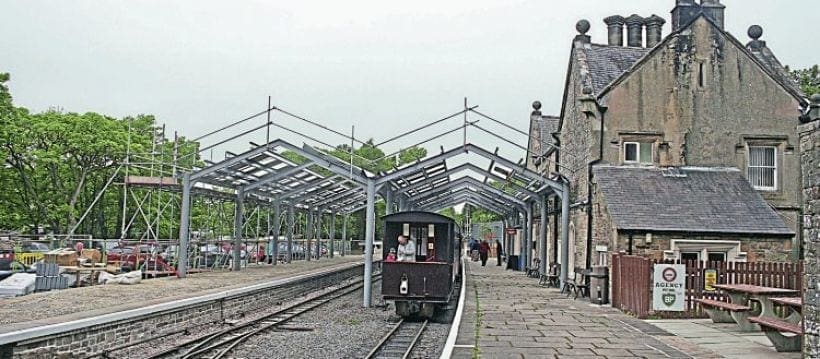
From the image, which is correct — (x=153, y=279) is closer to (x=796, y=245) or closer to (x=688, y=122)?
(x=688, y=122)

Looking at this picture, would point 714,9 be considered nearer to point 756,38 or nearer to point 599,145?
point 756,38

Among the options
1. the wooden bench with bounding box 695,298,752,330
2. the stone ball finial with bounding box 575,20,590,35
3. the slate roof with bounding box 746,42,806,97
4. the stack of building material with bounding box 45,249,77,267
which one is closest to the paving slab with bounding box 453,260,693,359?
the wooden bench with bounding box 695,298,752,330

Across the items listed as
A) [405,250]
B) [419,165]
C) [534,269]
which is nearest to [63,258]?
[419,165]

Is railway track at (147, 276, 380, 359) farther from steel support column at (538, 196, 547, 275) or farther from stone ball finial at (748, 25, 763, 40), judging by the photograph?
stone ball finial at (748, 25, 763, 40)

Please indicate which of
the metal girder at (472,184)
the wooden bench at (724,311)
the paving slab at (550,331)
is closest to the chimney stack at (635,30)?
the metal girder at (472,184)

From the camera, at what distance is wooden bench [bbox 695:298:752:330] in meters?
12.2

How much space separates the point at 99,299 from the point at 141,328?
321cm

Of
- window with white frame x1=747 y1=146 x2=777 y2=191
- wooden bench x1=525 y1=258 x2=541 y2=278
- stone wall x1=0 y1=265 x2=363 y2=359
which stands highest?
window with white frame x1=747 y1=146 x2=777 y2=191

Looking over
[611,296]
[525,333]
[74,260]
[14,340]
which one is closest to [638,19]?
[611,296]

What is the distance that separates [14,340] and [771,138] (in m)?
19.2

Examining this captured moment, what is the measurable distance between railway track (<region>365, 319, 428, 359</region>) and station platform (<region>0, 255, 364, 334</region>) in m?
4.32

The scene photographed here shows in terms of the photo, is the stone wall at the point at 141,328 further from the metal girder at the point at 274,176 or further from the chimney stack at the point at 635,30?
the chimney stack at the point at 635,30

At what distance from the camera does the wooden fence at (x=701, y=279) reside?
1495 cm

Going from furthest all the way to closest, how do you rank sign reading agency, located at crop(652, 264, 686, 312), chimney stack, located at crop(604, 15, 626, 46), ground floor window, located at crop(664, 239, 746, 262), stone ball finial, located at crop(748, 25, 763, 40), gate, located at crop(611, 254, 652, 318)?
chimney stack, located at crop(604, 15, 626, 46) < stone ball finial, located at crop(748, 25, 763, 40) < ground floor window, located at crop(664, 239, 746, 262) < gate, located at crop(611, 254, 652, 318) < sign reading agency, located at crop(652, 264, 686, 312)
